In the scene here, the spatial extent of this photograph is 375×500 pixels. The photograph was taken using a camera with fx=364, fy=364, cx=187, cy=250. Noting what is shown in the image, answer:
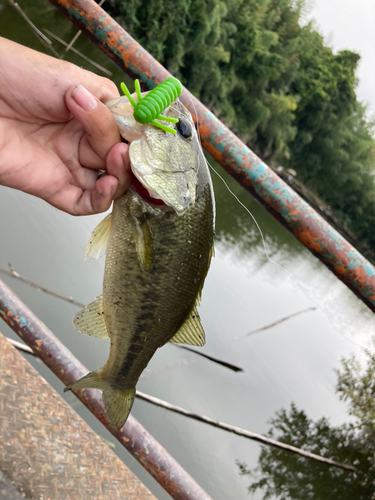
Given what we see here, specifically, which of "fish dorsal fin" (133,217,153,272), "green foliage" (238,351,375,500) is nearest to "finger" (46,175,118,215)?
"fish dorsal fin" (133,217,153,272)

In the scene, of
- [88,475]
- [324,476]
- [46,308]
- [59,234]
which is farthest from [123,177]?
[324,476]

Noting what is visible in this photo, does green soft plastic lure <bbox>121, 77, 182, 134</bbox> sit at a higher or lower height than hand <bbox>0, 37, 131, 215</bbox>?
higher

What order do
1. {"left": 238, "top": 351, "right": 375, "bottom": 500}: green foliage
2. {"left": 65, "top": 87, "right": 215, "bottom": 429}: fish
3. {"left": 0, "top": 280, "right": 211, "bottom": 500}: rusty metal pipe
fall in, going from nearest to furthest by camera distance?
{"left": 65, "top": 87, "right": 215, "bottom": 429}: fish < {"left": 0, "top": 280, "right": 211, "bottom": 500}: rusty metal pipe < {"left": 238, "top": 351, "right": 375, "bottom": 500}: green foliage

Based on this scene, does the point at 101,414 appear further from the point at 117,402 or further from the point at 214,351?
the point at 214,351

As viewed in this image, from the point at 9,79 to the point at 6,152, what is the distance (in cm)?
22

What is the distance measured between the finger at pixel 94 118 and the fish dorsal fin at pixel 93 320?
22.4 inches

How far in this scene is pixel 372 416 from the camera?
816 centimetres

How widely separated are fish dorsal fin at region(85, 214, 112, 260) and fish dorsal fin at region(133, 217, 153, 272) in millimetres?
144

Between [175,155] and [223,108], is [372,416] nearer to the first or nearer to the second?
[175,155]

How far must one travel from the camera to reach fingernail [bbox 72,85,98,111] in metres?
1.05

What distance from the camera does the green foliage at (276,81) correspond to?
25.5 m

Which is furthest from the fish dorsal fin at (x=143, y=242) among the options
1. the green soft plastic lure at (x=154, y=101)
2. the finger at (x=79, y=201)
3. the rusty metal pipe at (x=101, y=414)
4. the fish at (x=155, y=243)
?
the rusty metal pipe at (x=101, y=414)

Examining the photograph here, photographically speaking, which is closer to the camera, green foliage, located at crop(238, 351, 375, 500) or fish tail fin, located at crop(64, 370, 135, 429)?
fish tail fin, located at crop(64, 370, 135, 429)

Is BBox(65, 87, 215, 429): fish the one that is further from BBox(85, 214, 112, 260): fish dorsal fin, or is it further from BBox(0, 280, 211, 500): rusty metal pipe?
BBox(0, 280, 211, 500): rusty metal pipe
